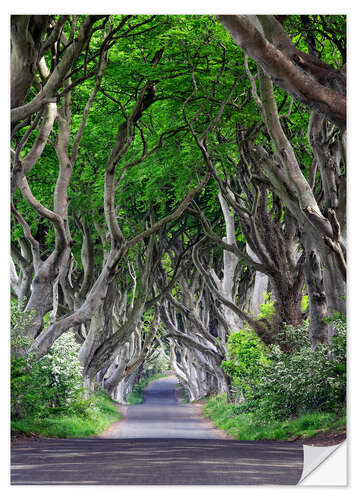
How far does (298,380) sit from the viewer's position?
464 inches

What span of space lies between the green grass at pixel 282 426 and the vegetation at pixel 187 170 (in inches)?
5.7

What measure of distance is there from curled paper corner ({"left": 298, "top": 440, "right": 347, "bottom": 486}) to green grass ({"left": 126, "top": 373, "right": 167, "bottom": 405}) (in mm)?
26167

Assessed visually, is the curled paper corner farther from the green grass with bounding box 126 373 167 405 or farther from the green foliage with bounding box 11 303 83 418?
the green grass with bounding box 126 373 167 405

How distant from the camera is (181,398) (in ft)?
125

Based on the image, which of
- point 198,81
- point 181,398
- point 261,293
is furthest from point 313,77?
point 181,398

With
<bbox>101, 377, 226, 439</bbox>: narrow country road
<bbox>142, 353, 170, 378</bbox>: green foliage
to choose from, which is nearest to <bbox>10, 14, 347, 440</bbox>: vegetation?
<bbox>101, 377, 226, 439</bbox>: narrow country road

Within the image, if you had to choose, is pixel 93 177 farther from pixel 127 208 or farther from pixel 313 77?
pixel 313 77

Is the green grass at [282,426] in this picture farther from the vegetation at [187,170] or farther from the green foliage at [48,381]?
the green foliage at [48,381]

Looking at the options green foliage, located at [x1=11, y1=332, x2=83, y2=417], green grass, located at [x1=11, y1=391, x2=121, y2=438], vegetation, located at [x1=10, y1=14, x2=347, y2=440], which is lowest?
green grass, located at [x1=11, y1=391, x2=121, y2=438]

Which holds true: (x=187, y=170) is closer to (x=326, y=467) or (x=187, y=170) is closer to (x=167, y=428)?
(x=167, y=428)

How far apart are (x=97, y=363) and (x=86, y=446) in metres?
8.67

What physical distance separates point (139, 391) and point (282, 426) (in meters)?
33.7

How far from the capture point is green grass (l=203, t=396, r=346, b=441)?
9.76m

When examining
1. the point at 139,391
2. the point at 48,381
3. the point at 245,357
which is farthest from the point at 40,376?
the point at 139,391
